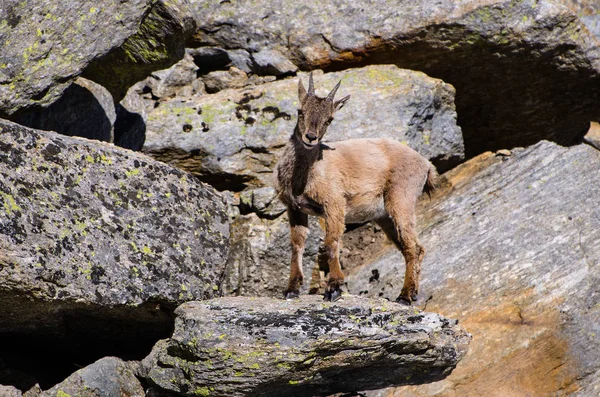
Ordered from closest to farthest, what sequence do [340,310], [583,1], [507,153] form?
1. [340,310]
2. [507,153]
3. [583,1]

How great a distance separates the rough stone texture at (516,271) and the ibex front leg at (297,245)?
6.67ft

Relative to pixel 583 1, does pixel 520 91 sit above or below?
below

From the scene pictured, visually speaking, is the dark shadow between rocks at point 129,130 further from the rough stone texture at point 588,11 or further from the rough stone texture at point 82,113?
the rough stone texture at point 588,11

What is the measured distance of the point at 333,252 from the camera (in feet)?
37.2

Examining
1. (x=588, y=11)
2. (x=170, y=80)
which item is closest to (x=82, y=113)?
(x=170, y=80)

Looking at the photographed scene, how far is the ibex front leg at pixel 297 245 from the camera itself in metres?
11.4

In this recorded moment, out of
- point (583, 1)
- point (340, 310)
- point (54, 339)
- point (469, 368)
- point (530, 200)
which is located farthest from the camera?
A: point (583, 1)

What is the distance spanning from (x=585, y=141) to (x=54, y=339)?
452 inches

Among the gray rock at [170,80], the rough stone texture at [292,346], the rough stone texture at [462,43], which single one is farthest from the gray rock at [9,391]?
the rough stone texture at [462,43]

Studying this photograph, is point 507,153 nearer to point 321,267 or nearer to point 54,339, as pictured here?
point 321,267

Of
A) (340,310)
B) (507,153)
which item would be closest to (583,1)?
(507,153)

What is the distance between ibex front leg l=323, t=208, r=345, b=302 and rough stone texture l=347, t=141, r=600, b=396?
2071mm

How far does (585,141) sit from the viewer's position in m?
16.8

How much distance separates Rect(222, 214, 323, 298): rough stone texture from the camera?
1312cm
